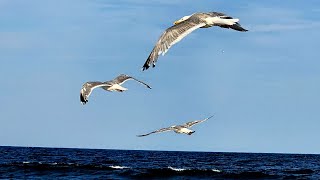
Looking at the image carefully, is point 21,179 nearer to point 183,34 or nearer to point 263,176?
point 263,176

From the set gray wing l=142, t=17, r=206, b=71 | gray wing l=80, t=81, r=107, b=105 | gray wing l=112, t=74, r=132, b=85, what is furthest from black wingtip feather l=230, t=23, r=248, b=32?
gray wing l=112, t=74, r=132, b=85

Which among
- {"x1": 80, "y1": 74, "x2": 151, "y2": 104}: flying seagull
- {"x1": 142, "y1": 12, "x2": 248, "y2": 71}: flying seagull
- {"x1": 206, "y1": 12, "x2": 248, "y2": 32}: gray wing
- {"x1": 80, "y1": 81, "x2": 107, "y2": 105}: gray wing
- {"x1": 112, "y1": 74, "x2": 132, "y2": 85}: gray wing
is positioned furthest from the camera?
{"x1": 112, "y1": 74, "x2": 132, "y2": 85}: gray wing

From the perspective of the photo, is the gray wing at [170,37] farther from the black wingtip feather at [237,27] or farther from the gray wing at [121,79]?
the gray wing at [121,79]

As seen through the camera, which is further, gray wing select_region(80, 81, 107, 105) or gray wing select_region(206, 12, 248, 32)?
Result: gray wing select_region(80, 81, 107, 105)

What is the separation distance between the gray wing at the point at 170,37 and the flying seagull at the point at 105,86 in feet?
10.6

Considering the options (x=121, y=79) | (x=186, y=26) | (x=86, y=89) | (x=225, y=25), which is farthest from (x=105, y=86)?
(x=225, y=25)

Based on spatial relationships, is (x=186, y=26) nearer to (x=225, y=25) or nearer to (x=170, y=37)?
(x=170, y=37)

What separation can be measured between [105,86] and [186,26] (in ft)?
19.0

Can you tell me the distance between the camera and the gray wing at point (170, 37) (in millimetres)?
13297

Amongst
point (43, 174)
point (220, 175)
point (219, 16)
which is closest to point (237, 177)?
point (220, 175)

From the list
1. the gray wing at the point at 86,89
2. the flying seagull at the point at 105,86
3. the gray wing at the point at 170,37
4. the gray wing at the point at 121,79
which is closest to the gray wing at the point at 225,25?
the gray wing at the point at 170,37

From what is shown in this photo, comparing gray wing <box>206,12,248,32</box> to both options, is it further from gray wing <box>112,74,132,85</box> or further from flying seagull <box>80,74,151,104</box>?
gray wing <box>112,74,132,85</box>

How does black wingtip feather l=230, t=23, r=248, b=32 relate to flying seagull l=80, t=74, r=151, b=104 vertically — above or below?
above

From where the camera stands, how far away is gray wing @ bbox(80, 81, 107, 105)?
17.4 metres
